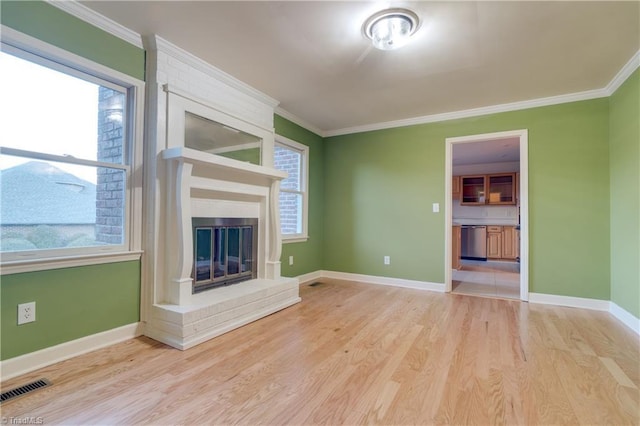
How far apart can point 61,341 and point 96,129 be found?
4.96ft

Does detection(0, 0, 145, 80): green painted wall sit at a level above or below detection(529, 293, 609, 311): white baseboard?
above

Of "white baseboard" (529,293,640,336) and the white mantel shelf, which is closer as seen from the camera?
the white mantel shelf

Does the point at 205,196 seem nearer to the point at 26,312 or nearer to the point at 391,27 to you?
the point at 26,312

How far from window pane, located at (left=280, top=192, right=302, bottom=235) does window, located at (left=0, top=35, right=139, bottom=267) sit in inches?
83.1

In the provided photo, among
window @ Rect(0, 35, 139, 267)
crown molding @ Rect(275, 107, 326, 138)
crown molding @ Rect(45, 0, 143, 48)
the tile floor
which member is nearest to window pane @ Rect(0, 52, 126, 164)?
window @ Rect(0, 35, 139, 267)

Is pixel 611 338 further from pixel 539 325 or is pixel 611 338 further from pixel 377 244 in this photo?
pixel 377 244

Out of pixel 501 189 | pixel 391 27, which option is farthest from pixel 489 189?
pixel 391 27

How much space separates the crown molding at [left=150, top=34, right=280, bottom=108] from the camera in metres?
2.41

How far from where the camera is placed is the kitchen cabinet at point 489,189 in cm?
690

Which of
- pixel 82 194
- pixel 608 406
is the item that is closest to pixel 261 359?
pixel 82 194

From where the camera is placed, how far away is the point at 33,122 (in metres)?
1.94

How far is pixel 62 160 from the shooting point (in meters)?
2.03

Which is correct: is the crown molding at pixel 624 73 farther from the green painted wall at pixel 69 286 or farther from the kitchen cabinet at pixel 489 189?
the green painted wall at pixel 69 286

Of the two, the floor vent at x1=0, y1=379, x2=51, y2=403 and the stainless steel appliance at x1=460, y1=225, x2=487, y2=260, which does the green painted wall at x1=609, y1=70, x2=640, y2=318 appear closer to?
the stainless steel appliance at x1=460, y1=225, x2=487, y2=260
